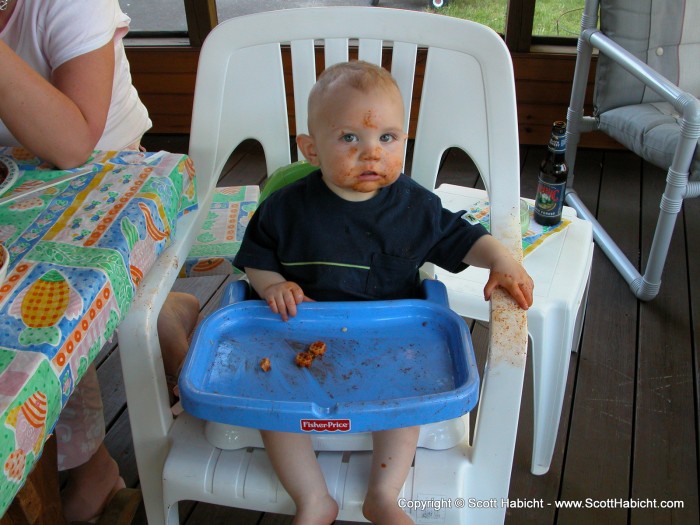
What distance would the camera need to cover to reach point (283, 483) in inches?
39.2

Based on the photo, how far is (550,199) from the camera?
1.60 m

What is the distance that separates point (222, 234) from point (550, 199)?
2.37 ft

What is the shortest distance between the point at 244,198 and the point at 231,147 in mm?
291

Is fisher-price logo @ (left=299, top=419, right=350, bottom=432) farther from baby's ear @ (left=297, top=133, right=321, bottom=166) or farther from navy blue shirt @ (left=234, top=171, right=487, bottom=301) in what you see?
baby's ear @ (left=297, top=133, right=321, bottom=166)

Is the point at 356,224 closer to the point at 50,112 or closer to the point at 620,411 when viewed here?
the point at 50,112

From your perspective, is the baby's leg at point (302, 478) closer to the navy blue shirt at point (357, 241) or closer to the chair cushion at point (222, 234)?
the navy blue shirt at point (357, 241)

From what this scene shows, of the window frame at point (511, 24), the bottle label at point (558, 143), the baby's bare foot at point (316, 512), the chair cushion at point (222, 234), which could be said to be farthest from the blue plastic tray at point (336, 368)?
the window frame at point (511, 24)

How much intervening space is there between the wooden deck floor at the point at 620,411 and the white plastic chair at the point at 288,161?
48 centimetres

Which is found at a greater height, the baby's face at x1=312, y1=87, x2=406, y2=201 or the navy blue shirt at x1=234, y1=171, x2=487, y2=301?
the baby's face at x1=312, y1=87, x2=406, y2=201

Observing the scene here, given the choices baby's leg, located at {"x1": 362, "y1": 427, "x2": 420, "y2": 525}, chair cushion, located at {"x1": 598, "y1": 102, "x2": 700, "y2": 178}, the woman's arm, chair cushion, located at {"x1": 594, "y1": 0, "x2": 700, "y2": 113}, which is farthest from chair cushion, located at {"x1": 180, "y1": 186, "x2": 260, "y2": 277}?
chair cushion, located at {"x1": 594, "y1": 0, "x2": 700, "y2": 113}

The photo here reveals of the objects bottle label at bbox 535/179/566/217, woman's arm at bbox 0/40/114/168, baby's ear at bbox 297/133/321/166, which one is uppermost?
woman's arm at bbox 0/40/114/168

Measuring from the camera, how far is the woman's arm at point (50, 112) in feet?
3.49

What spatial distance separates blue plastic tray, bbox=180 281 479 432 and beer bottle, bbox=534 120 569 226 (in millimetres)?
564

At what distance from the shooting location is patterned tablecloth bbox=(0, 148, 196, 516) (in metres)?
0.69
